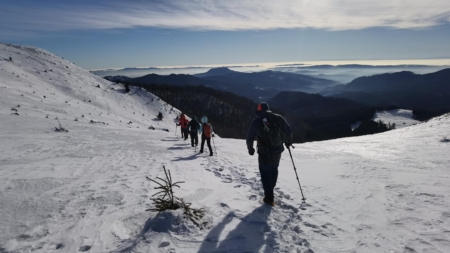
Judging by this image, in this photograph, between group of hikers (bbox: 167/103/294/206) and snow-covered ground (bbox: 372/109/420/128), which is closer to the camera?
group of hikers (bbox: 167/103/294/206)

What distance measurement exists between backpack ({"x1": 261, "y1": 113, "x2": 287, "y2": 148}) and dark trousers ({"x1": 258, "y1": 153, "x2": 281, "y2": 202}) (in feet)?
1.13

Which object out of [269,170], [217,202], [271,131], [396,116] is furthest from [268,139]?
[396,116]

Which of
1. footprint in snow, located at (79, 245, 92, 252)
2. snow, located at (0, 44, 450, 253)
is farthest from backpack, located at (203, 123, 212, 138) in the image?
footprint in snow, located at (79, 245, 92, 252)

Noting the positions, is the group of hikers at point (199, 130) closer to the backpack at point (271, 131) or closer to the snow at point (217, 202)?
the snow at point (217, 202)

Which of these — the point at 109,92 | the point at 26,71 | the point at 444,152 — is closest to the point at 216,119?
the point at 109,92

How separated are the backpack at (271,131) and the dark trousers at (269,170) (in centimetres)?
34

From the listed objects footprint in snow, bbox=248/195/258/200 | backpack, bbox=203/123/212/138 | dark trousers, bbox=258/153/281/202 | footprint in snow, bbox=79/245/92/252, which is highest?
backpack, bbox=203/123/212/138

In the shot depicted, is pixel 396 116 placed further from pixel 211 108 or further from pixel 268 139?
pixel 268 139

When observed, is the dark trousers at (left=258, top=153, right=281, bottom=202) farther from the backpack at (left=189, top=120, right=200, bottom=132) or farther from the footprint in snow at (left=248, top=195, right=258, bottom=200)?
the backpack at (left=189, top=120, right=200, bottom=132)

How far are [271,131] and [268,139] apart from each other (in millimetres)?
227

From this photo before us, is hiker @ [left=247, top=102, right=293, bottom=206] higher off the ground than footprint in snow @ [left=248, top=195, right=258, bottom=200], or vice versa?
hiker @ [left=247, top=102, right=293, bottom=206]

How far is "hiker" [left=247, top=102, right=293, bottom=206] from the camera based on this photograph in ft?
20.5

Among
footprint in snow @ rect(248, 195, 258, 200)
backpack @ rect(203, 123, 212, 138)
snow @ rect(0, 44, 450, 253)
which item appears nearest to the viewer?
snow @ rect(0, 44, 450, 253)

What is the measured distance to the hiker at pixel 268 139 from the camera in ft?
20.5
